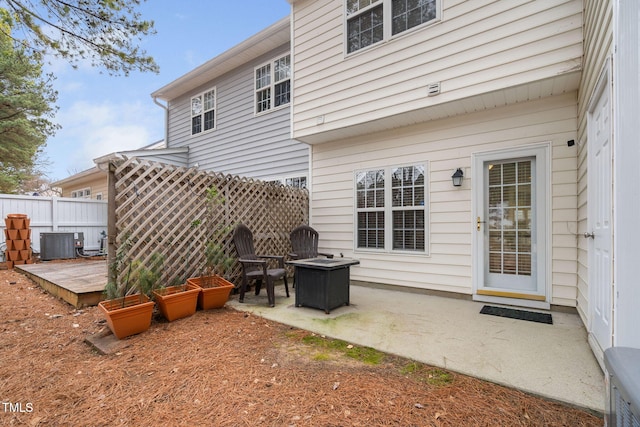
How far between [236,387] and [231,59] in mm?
7870

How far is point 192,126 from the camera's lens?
939 centimetres

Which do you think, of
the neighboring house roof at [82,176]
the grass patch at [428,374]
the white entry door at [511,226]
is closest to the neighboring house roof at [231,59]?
the neighboring house roof at [82,176]

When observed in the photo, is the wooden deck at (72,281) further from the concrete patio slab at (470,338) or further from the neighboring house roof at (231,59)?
the neighboring house roof at (231,59)

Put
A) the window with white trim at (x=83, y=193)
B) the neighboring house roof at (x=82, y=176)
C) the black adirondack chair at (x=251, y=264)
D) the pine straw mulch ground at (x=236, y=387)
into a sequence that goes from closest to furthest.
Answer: the pine straw mulch ground at (x=236, y=387), the black adirondack chair at (x=251, y=264), the neighboring house roof at (x=82, y=176), the window with white trim at (x=83, y=193)

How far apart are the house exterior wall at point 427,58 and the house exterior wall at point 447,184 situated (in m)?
0.60

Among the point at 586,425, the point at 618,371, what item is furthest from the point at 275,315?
the point at 618,371

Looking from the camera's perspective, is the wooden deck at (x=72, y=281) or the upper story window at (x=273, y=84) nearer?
the wooden deck at (x=72, y=281)

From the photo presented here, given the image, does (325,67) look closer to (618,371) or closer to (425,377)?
(425,377)

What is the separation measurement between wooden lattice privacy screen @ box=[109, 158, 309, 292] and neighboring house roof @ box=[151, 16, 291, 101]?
12.3 feet

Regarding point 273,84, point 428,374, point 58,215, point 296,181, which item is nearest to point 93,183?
point 58,215

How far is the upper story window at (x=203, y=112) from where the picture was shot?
878cm

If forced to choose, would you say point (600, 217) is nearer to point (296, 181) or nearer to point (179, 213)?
point (179, 213)

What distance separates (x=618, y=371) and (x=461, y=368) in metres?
1.63

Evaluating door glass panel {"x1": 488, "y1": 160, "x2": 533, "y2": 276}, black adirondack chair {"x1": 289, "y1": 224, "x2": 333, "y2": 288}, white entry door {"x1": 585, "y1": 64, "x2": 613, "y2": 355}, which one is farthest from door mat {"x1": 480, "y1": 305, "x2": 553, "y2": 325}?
black adirondack chair {"x1": 289, "y1": 224, "x2": 333, "y2": 288}
